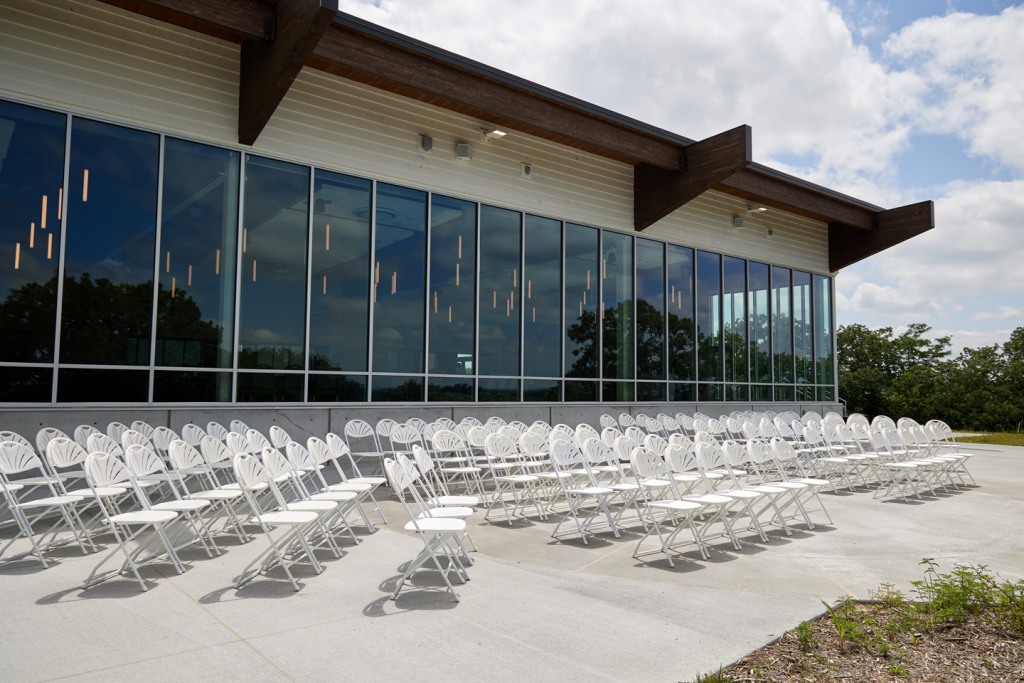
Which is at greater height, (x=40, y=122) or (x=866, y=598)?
(x=40, y=122)

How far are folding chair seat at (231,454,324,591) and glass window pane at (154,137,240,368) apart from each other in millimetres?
3887

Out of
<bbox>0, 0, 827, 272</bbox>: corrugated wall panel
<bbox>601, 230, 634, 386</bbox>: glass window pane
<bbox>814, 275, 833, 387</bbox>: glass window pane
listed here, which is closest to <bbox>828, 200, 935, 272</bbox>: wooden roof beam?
<bbox>814, 275, 833, 387</bbox>: glass window pane

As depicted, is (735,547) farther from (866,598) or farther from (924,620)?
(924,620)

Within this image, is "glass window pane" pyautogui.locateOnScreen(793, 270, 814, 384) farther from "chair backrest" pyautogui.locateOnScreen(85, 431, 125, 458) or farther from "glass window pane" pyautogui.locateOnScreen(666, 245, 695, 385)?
"chair backrest" pyautogui.locateOnScreen(85, 431, 125, 458)

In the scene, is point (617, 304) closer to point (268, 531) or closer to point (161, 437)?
point (161, 437)

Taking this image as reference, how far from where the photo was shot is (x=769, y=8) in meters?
11.3

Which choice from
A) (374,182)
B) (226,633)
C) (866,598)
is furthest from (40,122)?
(866,598)

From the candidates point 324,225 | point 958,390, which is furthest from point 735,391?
point 958,390

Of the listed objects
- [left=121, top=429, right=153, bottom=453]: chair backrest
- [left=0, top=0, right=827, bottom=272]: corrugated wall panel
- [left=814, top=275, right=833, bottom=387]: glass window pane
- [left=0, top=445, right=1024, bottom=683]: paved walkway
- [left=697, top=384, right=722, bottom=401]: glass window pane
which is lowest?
[left=0, top=445, right=1024, bottom=683]: paved walkway

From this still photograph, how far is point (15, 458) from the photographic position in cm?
554

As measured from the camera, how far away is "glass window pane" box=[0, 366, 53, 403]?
24.5 ft

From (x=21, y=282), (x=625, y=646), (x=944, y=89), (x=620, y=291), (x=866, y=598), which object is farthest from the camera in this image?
(x=944, y=89)

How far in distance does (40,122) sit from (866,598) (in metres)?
9.56

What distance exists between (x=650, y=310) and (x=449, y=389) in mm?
5402
